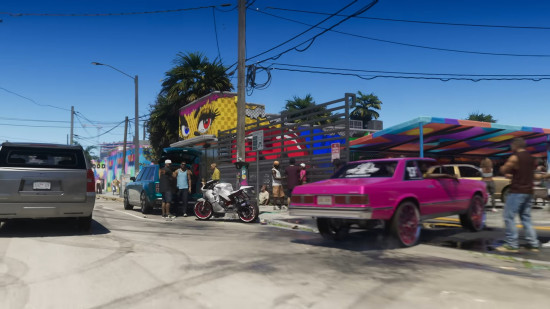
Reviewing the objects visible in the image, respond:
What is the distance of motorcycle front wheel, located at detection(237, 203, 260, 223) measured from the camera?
11.1m


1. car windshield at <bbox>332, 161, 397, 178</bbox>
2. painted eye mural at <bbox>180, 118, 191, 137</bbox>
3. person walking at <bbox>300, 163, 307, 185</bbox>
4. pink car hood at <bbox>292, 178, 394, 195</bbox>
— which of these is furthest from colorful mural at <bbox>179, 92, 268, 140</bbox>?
pink car hood at <bbox>292, 178, 394, 195</bbox>

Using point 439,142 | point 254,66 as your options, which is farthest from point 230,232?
point 439,142

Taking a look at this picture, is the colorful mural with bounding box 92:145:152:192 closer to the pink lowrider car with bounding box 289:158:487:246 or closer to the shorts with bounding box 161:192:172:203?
the shorts with bounding box 161:192:172:203

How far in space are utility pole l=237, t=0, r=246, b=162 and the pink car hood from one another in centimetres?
632

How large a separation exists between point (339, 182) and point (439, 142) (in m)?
14.9

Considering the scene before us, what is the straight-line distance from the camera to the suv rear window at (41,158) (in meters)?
7.70

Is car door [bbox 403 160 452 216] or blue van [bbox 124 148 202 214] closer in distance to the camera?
car door [bbox 403 160 452 216]

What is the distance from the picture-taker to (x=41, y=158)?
26.5 feet

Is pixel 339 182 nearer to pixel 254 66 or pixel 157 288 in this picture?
pixel 157 288

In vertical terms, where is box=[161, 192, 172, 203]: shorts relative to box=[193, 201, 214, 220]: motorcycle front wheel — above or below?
above

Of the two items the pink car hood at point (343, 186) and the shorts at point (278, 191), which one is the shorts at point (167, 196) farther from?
the pink car hood at point (343, 186)

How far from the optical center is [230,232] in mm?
8977

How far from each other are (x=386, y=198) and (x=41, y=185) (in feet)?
21.3

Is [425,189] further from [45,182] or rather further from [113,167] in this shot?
[113,167]
